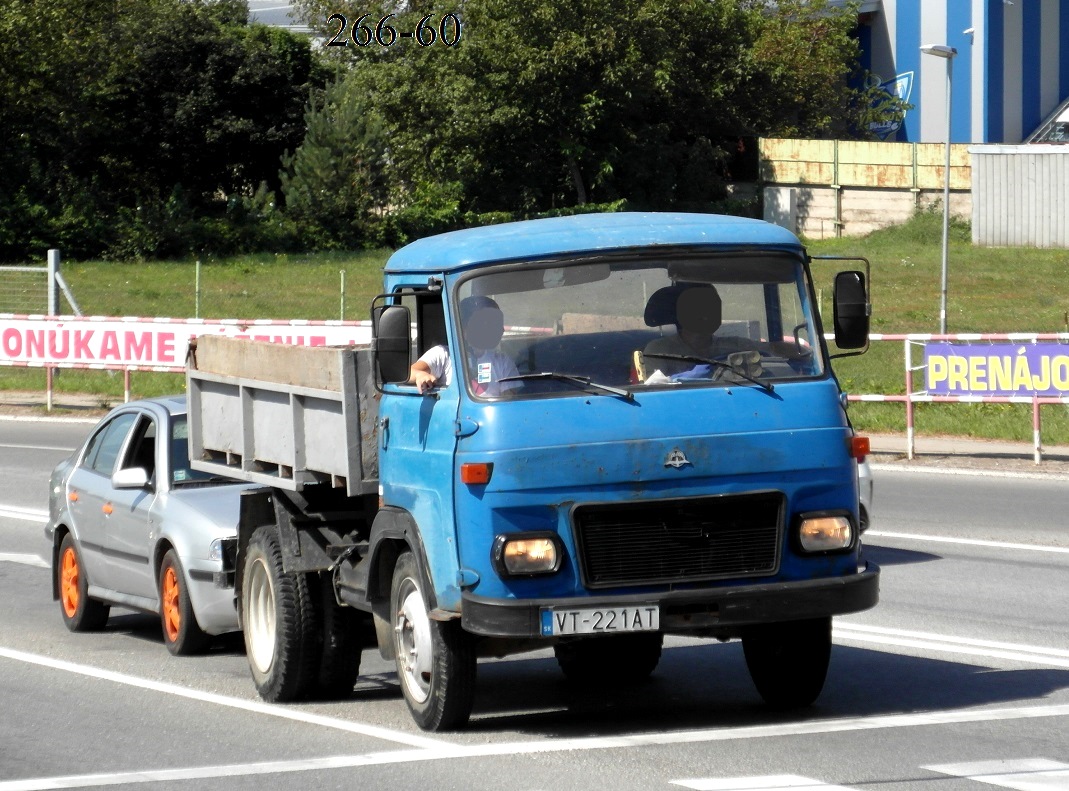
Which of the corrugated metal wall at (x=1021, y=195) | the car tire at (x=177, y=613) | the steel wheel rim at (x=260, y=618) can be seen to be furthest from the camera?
the corrugated metal wall at (x=1021, y=195)

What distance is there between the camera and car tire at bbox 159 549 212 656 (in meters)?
9.52

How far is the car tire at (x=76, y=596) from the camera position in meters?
10.8

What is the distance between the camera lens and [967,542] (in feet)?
43.5

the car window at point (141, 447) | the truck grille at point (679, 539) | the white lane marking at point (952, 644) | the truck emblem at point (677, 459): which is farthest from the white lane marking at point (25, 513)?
the truck emblem at point (677, 459)

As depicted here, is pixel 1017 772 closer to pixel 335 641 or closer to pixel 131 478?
pixel 335 641

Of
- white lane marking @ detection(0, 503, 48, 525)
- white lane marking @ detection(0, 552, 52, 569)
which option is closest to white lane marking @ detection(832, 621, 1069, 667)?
white lane marking @ detection(0, 552, 52, 569)

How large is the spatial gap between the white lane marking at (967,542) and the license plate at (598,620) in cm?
686

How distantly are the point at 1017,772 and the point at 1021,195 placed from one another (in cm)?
4609

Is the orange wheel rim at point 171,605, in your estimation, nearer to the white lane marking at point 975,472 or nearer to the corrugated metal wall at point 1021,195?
the white lane marking at point 975,472

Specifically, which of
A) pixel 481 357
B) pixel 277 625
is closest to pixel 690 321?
pixel 481 357

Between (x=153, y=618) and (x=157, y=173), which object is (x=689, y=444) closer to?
(x=153, y=618)

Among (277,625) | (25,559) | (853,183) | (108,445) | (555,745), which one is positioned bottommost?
(25,559)

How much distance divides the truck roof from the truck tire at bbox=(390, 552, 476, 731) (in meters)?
1.31

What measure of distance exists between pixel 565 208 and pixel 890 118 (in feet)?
55.9
